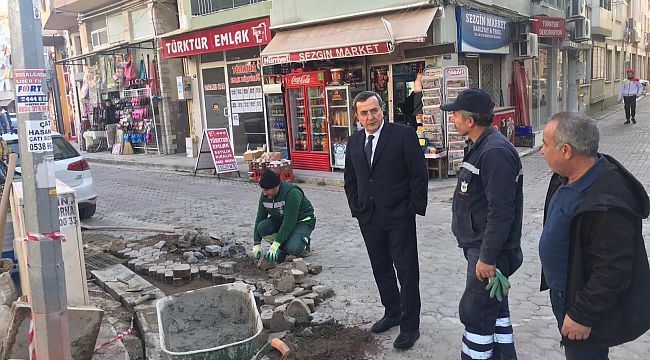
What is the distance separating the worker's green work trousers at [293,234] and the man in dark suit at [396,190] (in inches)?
83.7

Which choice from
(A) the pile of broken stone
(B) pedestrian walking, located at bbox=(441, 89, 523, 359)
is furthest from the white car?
(B) pedestrian walking, located at bbox=(441, 89, 523, 359)

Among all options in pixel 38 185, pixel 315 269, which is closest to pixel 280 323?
pixel 315 269

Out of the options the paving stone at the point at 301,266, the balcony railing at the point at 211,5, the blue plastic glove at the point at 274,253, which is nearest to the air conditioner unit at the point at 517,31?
the balcony railing at the point at 211,5

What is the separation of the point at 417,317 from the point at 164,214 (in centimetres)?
660

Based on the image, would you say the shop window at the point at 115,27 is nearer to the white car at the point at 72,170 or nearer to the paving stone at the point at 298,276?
the white car at the point at 72,170

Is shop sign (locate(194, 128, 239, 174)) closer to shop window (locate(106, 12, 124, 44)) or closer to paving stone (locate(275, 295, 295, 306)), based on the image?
paving stone (locate(275, 295, 295, 306))

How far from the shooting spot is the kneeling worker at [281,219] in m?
6.00

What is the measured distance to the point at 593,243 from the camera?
234 centimetres

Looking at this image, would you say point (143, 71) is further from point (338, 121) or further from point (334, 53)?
point (334, 53)

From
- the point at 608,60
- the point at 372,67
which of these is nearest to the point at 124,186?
the point at 372,67

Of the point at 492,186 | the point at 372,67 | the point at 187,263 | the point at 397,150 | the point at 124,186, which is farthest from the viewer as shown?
the point at 124,186

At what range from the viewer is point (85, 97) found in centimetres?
2289

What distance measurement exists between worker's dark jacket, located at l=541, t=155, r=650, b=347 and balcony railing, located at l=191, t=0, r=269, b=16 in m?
13.2

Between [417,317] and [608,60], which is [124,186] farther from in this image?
[608,60]
